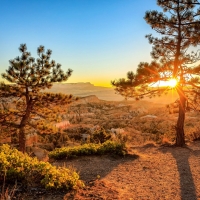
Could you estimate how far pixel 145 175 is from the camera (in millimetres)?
7074

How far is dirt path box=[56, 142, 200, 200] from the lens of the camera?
5.42m

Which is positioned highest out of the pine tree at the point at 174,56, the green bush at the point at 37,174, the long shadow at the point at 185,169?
the pine tree at the point at 174,56

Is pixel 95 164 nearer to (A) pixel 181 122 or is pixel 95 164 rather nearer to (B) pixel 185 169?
(B) pixel 185 169

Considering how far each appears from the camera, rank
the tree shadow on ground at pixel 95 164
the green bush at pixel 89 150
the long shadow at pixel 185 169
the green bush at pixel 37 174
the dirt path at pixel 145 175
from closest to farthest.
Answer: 1. the green bush at pixel 37 174
2. the dirt path at pixel 145 175
3. the long shadow at pixel 185 169
4. the tree shadow on ground at pixel 95 164
5. the green bush at pixel 89 150

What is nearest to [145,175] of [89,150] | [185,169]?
[185,169]

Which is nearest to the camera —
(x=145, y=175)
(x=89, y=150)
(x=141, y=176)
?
(x=141, y=176)

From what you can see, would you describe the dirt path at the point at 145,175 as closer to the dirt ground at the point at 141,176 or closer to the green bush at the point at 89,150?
the dirt ground at the point at 141,176

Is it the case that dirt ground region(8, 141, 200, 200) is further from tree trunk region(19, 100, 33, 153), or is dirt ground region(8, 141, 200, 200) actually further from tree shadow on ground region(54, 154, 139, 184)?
tree trunk region(19, 100, 33, 153)

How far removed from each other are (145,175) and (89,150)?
2903mm

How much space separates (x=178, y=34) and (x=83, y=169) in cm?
701

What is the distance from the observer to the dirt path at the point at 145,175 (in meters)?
5.42

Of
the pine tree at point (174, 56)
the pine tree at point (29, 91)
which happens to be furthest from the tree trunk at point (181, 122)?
the pine tree at point (29, 91)

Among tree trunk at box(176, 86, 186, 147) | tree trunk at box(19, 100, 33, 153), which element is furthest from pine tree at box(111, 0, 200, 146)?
tree trunk at box(19, 100, 33, 153)

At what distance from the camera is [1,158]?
546 cm
